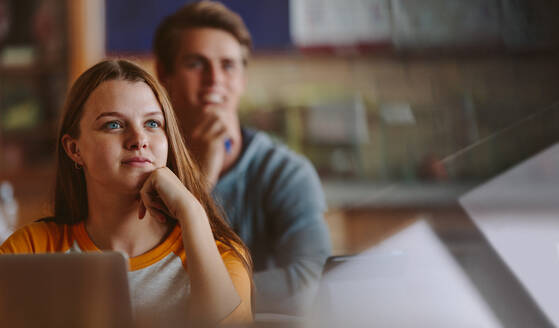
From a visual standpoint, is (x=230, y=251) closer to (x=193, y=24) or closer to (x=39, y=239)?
(x=39, y=239)

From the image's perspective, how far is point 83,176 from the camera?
0.56 meters

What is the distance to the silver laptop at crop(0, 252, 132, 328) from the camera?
0.47 meters

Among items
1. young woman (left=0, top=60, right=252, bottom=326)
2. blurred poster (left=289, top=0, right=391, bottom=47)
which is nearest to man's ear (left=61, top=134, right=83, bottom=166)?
young woman (left=0, top=60, right=252, bottom=326)

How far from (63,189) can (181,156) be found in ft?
0.49

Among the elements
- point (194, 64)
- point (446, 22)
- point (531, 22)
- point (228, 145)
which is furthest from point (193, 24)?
point (531, 22)

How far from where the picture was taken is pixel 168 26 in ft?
2.81

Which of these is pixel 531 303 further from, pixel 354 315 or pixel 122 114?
pixel 122 114

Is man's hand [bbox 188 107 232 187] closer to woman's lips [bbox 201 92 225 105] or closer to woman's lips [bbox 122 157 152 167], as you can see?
woman's lips [bbox 201 92 225 105]

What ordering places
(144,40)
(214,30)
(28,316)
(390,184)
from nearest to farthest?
(28,316) < (214,30) < (144,40) < (390,184)

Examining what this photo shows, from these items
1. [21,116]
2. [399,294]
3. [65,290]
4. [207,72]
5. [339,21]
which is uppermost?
[339,21]

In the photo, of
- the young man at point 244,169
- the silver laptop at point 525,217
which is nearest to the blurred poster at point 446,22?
the silver laptop at point 525,217

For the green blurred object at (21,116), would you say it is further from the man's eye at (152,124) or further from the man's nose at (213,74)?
the man's eye at (152,124)

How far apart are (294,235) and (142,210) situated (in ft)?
1.17

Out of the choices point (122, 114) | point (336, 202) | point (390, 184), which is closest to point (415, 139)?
point (390, 184)
